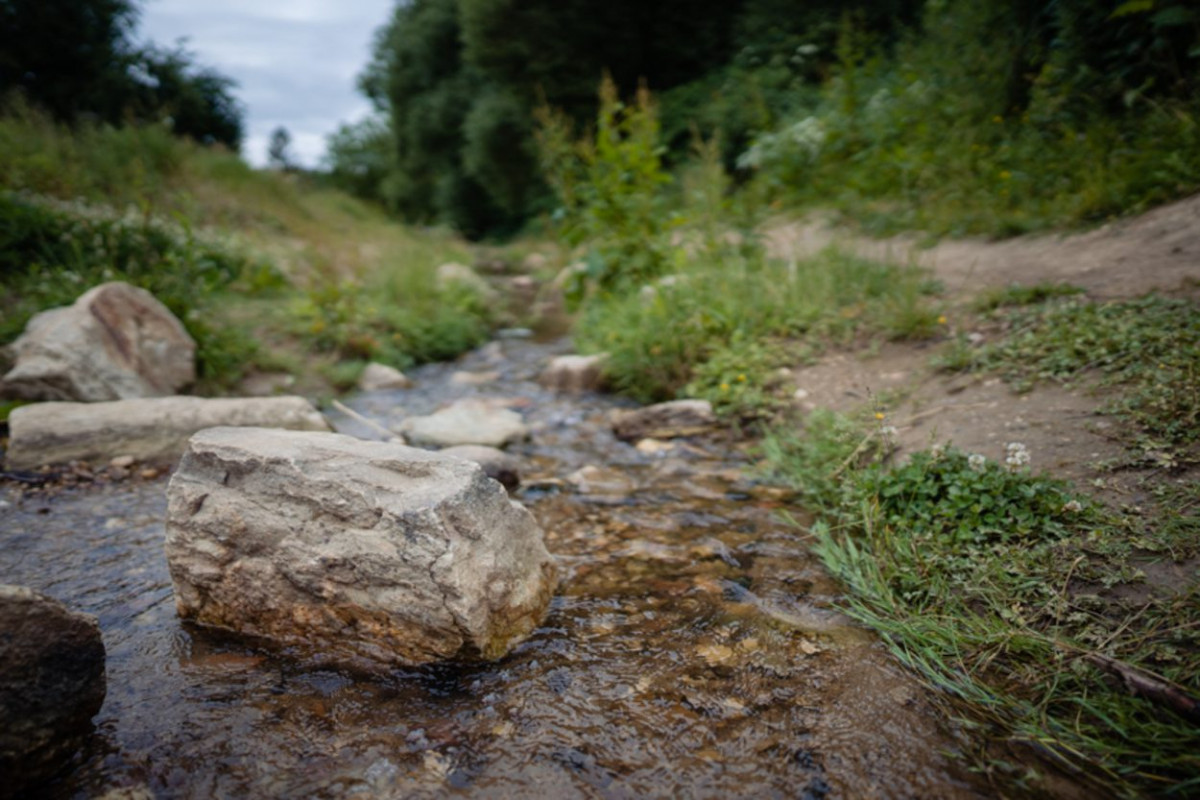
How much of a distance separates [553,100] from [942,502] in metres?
15.4

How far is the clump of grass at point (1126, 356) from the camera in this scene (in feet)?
6.71

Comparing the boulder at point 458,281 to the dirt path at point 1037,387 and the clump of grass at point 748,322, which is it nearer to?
the clump of grass at point 748,322

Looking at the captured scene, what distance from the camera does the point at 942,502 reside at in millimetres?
2062

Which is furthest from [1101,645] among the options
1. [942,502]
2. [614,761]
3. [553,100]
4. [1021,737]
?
[553,100]

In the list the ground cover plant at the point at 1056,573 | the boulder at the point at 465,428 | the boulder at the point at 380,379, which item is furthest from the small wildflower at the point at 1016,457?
the boulder at the point at 380,379

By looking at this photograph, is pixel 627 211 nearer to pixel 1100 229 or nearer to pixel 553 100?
pixel 1100 229

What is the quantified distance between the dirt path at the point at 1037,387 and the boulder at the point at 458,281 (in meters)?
5.58

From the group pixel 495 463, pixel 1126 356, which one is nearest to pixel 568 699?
pixel 495 463

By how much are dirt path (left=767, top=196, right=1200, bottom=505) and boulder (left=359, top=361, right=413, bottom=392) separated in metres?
3.58

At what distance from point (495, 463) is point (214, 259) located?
18.8 feet

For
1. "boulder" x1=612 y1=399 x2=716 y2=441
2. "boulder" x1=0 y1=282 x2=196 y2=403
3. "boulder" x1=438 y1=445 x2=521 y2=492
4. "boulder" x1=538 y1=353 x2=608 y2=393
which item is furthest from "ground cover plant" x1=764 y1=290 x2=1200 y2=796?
"boulder" x1=0 y1=282 x2=196 y2=403

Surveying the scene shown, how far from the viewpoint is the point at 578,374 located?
4.85 m

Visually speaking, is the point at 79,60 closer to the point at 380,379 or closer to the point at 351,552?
the point at 380,379

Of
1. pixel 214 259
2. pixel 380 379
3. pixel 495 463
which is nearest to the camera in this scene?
pixel 495 463
